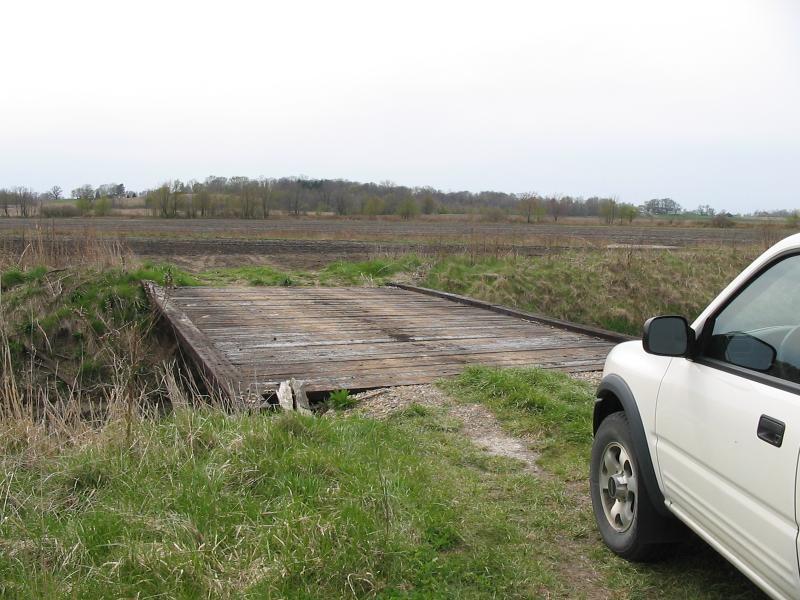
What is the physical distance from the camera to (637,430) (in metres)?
3.31

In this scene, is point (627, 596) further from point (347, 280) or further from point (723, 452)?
point (347, 280)

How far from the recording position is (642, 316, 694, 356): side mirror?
9.45ft

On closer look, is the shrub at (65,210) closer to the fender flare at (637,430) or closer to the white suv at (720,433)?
the fender flare at (637,430)

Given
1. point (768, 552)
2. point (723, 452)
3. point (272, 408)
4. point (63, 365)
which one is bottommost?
point (63, 365)

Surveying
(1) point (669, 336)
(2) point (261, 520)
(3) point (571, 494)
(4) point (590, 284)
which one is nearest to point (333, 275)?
(4) point (590, 284)

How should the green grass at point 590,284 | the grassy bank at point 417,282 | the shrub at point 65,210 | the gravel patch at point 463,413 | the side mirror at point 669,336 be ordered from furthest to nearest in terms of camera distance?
the shrub at point 65,210, the green grass at point 590,284, the grassy bank at point 417,282, the gravel patch at point 463,413, the side mirror at point 669,336

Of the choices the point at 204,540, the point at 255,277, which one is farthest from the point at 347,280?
the point at 204,540

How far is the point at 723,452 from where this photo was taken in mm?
2545

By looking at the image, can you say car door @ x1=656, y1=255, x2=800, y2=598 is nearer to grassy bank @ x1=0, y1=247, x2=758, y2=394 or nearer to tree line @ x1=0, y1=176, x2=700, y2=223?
grassy bank @ x1=0, y1=247, x2=758, y2=394

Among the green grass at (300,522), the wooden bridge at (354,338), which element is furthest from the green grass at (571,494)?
the wooden bridge at (354,338)

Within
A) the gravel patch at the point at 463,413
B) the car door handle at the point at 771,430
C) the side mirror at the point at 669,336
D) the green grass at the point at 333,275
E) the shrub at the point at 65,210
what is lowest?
the gravel patch at the point at 463,413

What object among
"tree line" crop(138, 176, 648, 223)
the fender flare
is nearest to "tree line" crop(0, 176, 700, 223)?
"tree line" crop(138, 176, 648, 223)

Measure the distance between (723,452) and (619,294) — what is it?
54.0ft

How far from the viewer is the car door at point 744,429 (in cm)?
219
